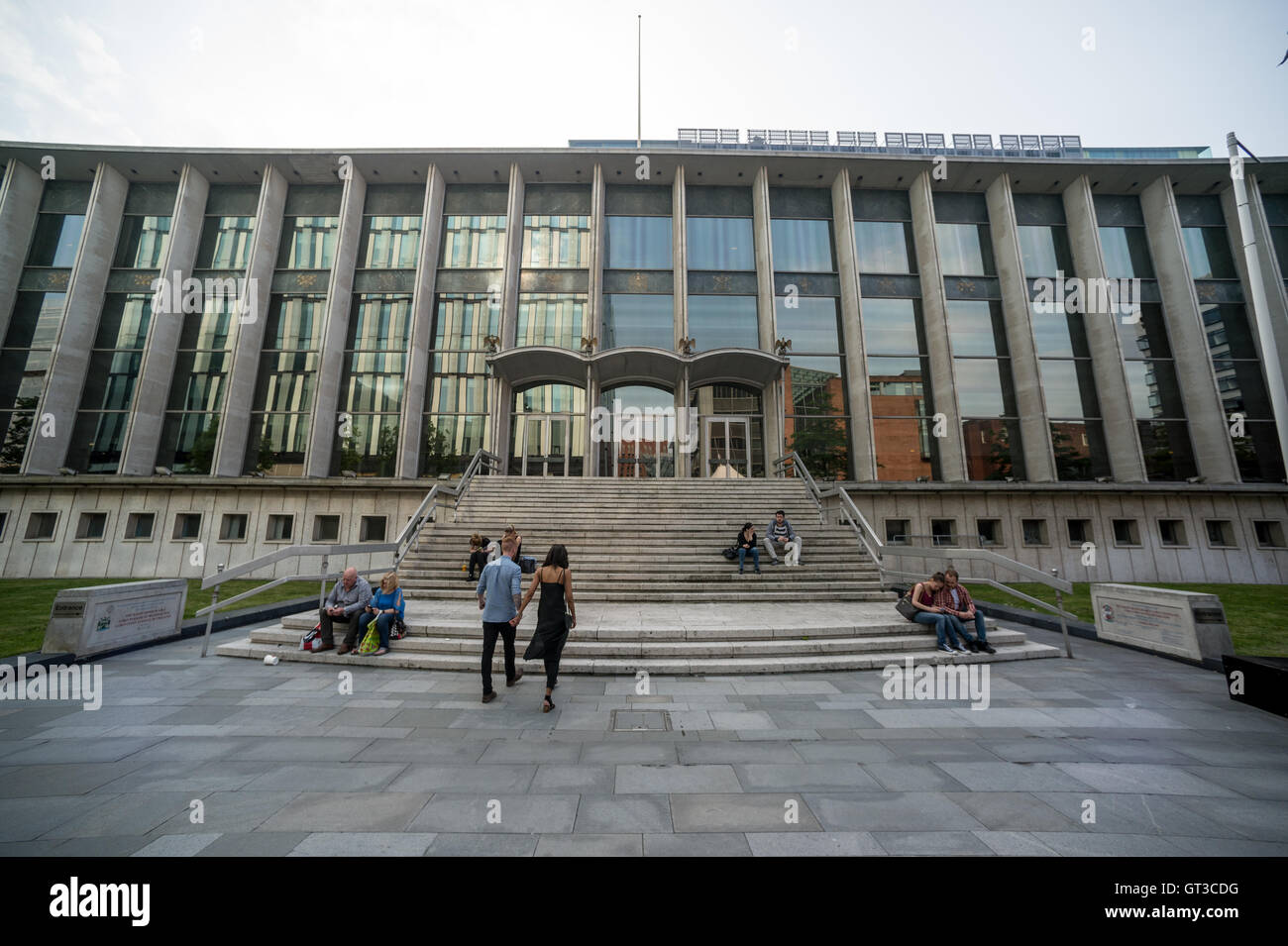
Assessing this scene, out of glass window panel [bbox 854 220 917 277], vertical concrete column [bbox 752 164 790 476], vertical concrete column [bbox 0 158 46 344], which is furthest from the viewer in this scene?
glass window panel [bbox 854 220 917 277]

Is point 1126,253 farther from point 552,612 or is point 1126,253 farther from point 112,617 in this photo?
point 112,617

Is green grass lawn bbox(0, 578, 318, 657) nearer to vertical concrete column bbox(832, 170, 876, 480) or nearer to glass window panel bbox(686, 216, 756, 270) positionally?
vertical concrete column bbox(832, 170, 876, 480)

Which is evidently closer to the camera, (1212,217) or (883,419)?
(883,419)

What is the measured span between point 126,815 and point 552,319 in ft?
70.7

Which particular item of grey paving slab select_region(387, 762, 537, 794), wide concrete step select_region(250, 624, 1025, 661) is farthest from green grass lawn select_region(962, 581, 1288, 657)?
grey paving slab select_region(387, 762, 537, 794)

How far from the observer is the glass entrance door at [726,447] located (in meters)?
21.1

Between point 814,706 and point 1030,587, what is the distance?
1360 cm

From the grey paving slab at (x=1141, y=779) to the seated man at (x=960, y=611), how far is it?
152 inches

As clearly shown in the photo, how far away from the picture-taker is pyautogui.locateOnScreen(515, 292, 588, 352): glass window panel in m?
22.2

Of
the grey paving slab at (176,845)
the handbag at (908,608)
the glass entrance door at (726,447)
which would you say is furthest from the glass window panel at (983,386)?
the grey paving slab at (176,845)

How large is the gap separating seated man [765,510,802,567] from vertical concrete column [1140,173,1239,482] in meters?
20.8

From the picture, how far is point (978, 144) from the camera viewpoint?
2541 cm

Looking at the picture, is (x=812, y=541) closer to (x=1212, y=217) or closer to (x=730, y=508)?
(x=730, y=508)

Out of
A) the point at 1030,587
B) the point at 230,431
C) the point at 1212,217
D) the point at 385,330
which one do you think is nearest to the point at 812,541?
the point at 1030,587
